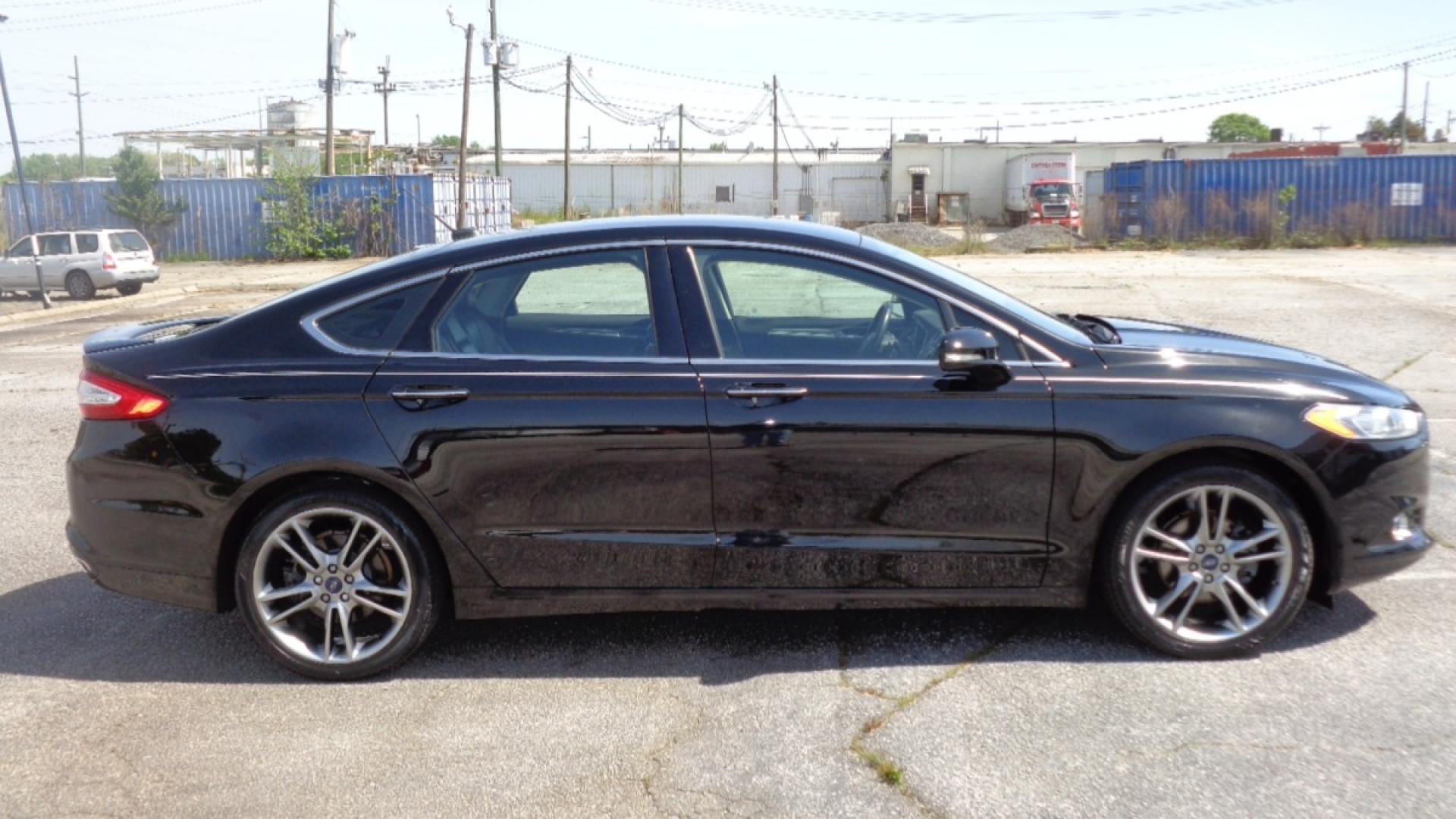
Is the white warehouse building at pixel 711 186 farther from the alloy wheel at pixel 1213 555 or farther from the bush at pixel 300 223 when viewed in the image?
the alloy wheel at pixel 1213 555

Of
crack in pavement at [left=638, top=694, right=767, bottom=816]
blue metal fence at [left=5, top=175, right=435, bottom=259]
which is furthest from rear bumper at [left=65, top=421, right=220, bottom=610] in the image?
blue metal fence at [left=5, top=175, right=435, bottom=259]

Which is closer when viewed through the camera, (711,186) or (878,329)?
(878,329)

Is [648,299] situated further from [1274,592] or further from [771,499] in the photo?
[1274,592]

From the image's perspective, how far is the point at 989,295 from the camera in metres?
4.90

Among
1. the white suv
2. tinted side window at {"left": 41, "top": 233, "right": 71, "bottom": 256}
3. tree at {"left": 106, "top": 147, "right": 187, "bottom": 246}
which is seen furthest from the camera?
tree at {"left": 106, "top": 147, "right": 187, "bottom": 246}

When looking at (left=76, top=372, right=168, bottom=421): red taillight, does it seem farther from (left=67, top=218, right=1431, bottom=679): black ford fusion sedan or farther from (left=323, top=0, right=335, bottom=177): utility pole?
(left=323, top=0, right=335, bottom=177): utility pole

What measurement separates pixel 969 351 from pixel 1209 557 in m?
1.12

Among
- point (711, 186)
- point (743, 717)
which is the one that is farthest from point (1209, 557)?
point (711, 186)

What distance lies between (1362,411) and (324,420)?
3.57 m

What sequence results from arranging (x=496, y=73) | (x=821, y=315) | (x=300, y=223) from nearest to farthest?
(x=821, y=315) → (x=300, y=223) → (x=496, y=73)

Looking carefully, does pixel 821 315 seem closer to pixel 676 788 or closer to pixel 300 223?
pixel 676 788

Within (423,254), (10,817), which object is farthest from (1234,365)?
(10,817)

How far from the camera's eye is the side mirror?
447 cm

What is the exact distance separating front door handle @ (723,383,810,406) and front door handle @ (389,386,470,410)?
0.91 m
